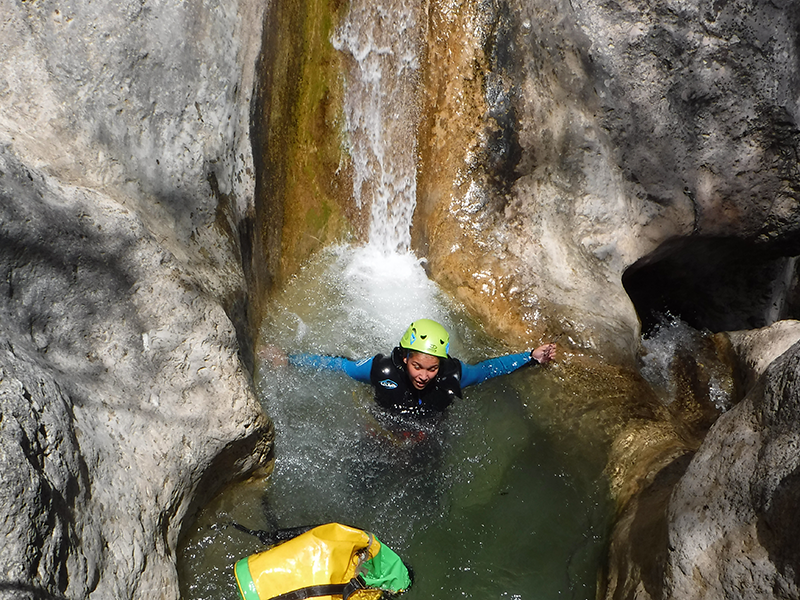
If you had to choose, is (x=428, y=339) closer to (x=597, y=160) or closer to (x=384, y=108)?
(x=384, y=108)

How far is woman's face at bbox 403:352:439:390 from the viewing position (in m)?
4.21

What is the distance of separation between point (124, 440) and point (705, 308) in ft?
21.1

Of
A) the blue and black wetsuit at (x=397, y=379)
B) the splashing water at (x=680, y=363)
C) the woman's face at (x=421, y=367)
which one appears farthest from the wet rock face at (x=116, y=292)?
the splashing water at (x=680, y=363)

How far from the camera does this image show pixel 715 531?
292cm

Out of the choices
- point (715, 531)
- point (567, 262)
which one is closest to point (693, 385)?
point (567, 262)

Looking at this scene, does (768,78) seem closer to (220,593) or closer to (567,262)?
(567,262)

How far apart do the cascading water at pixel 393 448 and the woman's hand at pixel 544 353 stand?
11.2 inches

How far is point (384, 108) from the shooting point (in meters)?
5.62

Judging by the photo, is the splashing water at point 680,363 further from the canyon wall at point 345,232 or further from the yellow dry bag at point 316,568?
the yellow dry bag at point 316,568

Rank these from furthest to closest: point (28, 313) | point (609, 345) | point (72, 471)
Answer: point (609, 345) < point (28, 313) < point (72, 471)

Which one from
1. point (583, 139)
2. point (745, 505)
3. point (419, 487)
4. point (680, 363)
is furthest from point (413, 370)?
point (680, 363)

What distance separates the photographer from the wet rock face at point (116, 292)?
8.46 ft

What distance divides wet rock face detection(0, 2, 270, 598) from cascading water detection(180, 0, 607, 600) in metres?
0.40

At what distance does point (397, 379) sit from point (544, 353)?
1294mm
